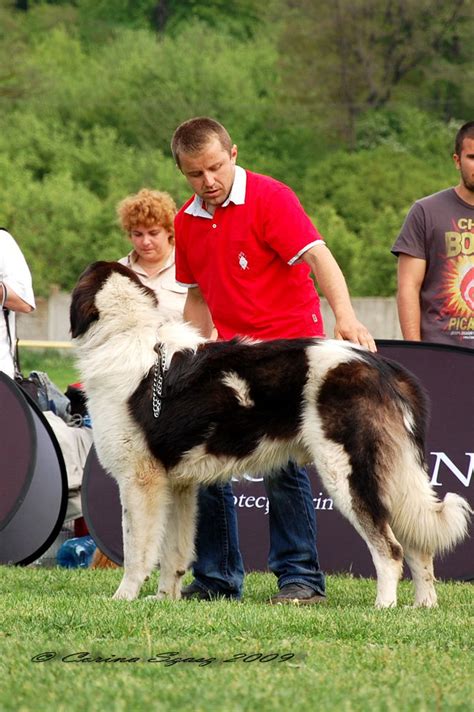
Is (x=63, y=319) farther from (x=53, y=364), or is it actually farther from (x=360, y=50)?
(x=360, y=50)

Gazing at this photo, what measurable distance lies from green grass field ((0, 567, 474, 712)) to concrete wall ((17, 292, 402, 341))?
3255cm

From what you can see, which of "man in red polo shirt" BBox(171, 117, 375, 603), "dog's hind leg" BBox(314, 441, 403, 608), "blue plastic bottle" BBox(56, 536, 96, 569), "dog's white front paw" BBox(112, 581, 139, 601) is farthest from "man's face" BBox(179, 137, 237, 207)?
"blue plastic bottle" BBox(56, 536, 96, 569)

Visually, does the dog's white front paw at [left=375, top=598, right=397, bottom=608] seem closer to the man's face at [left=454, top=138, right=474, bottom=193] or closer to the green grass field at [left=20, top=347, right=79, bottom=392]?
the man's face at [left=454, top=138, right=474, bottom=193]

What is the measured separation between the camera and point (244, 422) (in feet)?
18.8

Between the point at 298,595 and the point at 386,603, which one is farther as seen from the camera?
the point at 298,595

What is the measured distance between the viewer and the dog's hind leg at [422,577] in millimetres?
5812

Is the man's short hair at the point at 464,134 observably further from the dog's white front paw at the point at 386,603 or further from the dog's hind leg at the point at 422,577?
the dog's white front paw at the point at 386,603

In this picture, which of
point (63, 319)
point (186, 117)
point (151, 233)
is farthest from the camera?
point (186, 117)

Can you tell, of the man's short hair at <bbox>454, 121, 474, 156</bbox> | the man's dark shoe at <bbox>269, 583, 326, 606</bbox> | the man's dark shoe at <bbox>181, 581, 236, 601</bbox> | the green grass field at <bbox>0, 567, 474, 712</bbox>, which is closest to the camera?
the green grass field at <bbox>0, 567, 474, 712</bbox>

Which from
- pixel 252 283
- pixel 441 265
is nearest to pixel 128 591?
pixel 252 283

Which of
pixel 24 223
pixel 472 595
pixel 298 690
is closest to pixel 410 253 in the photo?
pixel 472 595

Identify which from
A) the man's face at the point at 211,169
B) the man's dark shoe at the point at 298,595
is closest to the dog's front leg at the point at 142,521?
the man's dark shoe at the point at 298,595

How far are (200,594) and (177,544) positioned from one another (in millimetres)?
364

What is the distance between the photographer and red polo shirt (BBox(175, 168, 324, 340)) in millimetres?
6047
